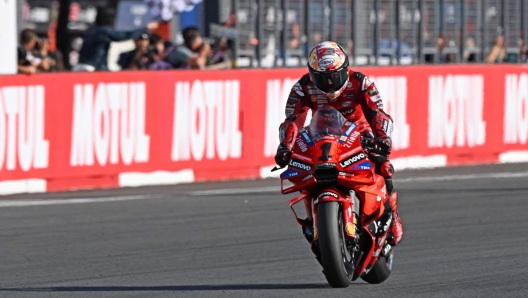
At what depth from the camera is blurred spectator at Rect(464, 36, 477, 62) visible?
17.5m

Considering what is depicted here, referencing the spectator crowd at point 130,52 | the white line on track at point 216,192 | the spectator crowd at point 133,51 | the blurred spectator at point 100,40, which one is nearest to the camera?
the white line on track at point 216,192

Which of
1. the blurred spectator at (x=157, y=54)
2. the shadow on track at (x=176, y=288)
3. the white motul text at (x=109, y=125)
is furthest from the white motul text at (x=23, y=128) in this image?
the shadow on track at (x=176, y=288)

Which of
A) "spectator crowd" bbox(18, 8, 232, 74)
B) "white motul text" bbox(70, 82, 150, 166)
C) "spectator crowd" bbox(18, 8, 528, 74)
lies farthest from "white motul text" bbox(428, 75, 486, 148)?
"white motul text" bbox(70, 82, 150, 166)

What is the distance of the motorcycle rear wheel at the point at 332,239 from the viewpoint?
22.5 ft

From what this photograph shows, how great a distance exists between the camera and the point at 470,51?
17547mm

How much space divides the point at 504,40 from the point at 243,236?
878cm

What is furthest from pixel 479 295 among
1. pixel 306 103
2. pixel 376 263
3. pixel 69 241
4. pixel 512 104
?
pixel 512 104

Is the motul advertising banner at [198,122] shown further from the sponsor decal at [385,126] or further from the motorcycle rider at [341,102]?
the sponsor decal at [385,126]

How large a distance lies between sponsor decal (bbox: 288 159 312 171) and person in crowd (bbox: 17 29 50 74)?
6943mm

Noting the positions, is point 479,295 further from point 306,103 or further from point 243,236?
point 243,236

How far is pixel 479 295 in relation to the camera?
23.5 ft

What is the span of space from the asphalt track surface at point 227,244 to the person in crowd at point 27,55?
1683mm

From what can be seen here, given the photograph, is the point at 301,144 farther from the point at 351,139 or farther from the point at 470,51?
the point at 470,51

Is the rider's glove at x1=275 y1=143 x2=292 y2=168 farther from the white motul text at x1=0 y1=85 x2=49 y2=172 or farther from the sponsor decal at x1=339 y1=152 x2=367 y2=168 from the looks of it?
the white motul text at x1=0 y1=85 x2=49 y2=172
